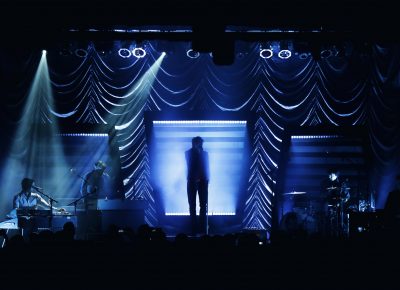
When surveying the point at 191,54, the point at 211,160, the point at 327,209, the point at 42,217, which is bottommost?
the point at 42,217

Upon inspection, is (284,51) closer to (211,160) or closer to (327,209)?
(211,160)

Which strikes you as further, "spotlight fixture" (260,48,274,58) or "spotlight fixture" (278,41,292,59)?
"spotlight fixture" (260,48,274,58)

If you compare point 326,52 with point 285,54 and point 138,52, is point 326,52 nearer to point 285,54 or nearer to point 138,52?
point 285,54

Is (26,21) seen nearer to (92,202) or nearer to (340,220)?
(92,202)

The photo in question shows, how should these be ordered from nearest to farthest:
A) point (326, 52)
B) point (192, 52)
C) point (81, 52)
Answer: point (326, 52) → point (81, 52) → point (192, 52)

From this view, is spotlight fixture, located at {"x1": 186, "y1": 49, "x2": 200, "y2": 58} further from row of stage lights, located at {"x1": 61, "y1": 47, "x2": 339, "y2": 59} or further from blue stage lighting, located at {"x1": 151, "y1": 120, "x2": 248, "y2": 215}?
blue stage lighting, located at {"x1": 151, "y1": 120, "x2": 248, "y2": 215}

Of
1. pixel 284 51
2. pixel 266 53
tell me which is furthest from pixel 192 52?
pixel 284 51

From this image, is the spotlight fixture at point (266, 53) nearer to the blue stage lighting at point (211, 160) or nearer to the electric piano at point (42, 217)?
the blue stage lighting at point (211, 160)

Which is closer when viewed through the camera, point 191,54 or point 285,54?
point 285,54

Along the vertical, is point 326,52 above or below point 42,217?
above

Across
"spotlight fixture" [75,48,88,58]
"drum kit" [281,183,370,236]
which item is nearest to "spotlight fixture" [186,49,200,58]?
"spotlight fixture" [75,48,88,58]

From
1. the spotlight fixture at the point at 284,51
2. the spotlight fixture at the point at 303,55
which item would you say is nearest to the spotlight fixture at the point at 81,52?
the spotlight fixture at the point at 284,51

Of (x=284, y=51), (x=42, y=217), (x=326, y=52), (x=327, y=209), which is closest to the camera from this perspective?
(x=42, y=217)

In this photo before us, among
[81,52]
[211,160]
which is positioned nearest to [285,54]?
[211,160]
